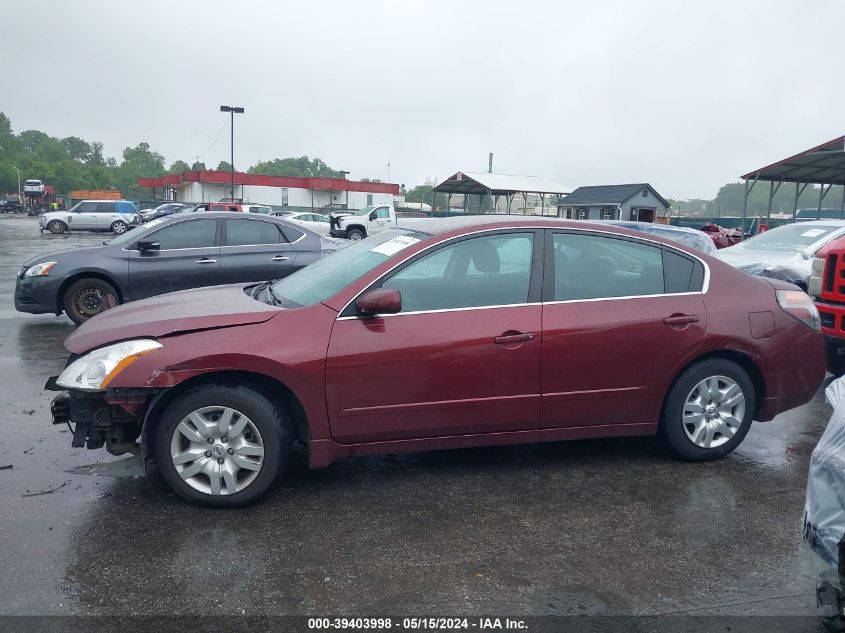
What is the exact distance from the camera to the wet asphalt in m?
3.07

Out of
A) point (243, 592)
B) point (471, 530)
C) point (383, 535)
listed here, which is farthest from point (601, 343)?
point (243, 592)

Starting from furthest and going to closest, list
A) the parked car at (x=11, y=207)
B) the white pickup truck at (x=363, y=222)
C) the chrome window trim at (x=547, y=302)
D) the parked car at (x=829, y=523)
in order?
the parked car at (x=11, y=207)
the white pickup truck at (x=363, y=222)
the chrome window trim at (x=547, y=302)
the parked car at (x=829, y=523)

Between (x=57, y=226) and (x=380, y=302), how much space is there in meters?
39.5

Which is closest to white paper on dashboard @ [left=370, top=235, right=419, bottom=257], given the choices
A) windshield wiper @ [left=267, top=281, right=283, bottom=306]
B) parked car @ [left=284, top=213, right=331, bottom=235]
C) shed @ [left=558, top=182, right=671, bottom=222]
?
windshield wiper @ [left=267, top=281, right=283, bottom=306]

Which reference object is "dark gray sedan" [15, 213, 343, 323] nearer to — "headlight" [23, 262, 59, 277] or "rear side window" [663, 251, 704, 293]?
"headlight" [23, 262, 59, 277]

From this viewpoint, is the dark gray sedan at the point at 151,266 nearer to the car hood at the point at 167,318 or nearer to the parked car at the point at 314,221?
the car hood at the point at 167,318

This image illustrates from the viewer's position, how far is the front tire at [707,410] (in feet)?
15.1

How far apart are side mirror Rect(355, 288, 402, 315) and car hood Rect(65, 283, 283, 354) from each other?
1.70ft

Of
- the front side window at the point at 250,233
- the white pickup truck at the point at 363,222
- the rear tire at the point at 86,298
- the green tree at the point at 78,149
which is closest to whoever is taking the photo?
the rear tire at the point at 86,298

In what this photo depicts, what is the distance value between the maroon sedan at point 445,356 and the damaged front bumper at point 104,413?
0.04ft

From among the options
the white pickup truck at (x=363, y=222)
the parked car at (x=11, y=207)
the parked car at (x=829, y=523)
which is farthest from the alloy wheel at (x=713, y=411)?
the parked car at (x=11, y=207)

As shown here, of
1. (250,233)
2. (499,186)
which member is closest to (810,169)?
(499,186)

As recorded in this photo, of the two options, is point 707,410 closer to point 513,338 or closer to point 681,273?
point 681,273

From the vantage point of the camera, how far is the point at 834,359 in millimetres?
6988
